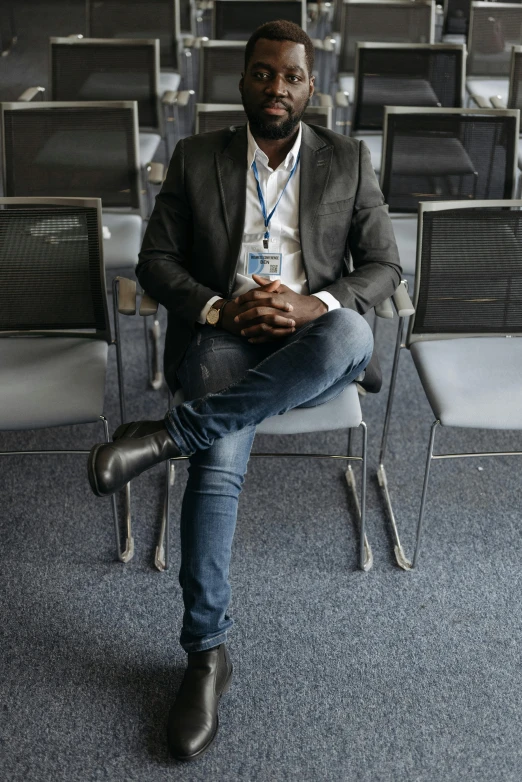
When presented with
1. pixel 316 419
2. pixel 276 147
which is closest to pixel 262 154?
pixel 276 147

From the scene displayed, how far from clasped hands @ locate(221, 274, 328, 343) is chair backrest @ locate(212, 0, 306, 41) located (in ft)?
8.80

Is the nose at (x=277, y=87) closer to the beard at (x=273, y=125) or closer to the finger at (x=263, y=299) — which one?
the beard at (x=273, y=125)

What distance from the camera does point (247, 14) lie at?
14.0ft

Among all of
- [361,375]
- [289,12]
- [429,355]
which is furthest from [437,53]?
[361,375]

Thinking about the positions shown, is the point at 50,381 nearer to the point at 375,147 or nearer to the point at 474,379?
the point at 474,379

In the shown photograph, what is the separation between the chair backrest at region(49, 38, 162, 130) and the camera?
11.9 feet

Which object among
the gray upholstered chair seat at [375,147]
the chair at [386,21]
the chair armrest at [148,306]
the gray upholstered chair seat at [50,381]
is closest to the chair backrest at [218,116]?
Answer: the gray upholstered chair seat at [375,147]

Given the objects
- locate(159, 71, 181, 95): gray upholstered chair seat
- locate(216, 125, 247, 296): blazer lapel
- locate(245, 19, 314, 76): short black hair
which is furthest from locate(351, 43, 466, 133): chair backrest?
locate(216, 125, 247, 296): blazer lapel

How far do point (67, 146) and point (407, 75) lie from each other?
1.72m

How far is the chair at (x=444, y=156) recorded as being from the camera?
282cm

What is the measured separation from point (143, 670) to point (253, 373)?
813 millimetres

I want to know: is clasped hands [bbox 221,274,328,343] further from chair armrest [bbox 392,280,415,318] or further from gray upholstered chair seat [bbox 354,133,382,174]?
gray upholstered chair seat [bbox 354,133,382,174]

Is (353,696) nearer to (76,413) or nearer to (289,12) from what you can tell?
(76,413)

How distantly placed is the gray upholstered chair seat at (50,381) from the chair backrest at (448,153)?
1.38 m
